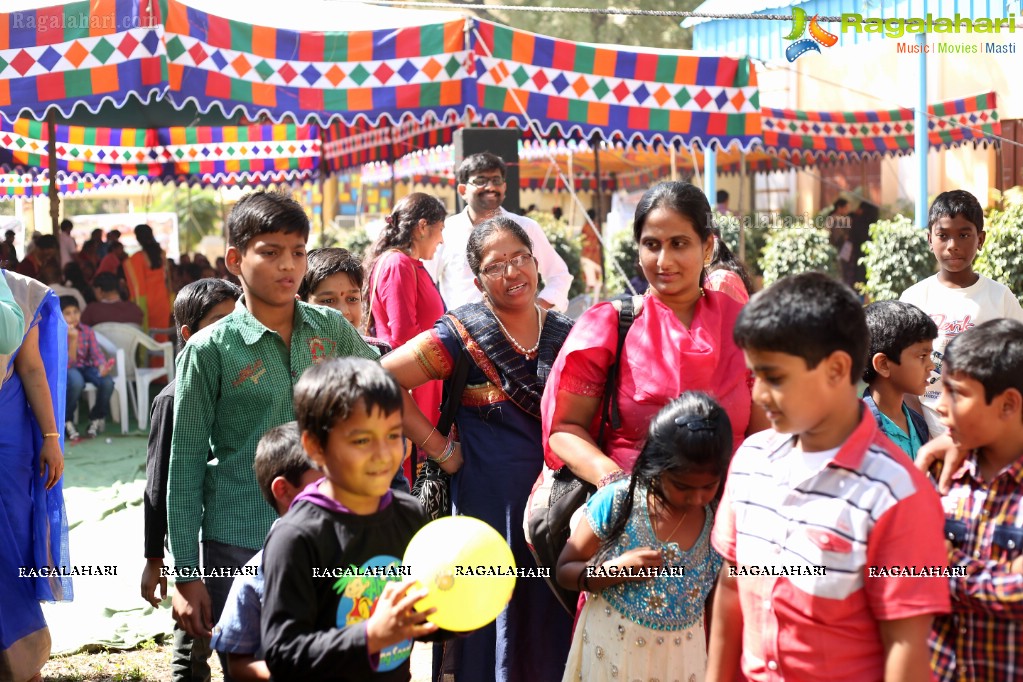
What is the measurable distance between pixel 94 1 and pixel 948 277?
532cm

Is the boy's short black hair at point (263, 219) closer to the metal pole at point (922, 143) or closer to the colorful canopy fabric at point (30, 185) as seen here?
the metal pole at point (922, 143)

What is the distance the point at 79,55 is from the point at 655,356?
17.7 ft

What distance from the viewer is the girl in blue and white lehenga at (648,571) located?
2.72 metres

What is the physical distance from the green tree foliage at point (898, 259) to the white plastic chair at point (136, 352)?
6.99 metres

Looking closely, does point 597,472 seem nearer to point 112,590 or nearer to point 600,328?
point 600,328

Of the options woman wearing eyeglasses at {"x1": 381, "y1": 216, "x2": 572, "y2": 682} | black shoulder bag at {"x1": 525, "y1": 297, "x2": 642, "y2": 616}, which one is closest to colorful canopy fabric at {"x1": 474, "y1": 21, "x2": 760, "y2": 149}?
woman wearing eyeglasses at {"x1": 381, "y1": 216, "x2": 572, "y2": 682}

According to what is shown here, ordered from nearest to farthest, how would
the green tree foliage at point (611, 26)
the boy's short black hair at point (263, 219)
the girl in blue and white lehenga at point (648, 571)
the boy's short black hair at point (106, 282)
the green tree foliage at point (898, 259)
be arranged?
1. the girl in blue and white lehenga at point (648, 571)
2. the boy's short black hair at point (263, 219)
3. the green tree foliage at point (898, 259)
4. the boy's short black hair at point (106, 282)
5. the green tree foliage at point (611, 26)

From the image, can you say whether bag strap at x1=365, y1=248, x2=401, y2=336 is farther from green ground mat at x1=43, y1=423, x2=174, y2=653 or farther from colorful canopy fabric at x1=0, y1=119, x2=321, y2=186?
colorful canopy fabric at x1=0, y1=119, x2=321, y2=186

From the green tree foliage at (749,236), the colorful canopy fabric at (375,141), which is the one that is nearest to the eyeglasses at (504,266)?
the colorful canopy fabric at (375,141)

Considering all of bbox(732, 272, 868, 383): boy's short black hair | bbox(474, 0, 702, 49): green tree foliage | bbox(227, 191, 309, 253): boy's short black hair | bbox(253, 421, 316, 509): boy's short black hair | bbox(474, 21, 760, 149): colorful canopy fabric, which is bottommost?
bbox(253, 421, 316, 509): boy's short black hair

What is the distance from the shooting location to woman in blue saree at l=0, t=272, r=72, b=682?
3.76 m

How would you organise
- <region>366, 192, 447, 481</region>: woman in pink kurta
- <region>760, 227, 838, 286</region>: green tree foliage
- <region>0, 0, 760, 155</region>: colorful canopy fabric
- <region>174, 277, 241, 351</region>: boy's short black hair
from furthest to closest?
<region>760, 227, 838, 286</region>: green tree foliage, <region>0, 0, 760, 155</region>: colorful canopy fabric, <region>366, 192, 447, 481</region>: woman in pink kurta, <region>174, 277, 241, 351</region>: boy's short black hair

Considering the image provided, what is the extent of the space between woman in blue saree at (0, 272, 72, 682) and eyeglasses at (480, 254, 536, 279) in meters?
1.66

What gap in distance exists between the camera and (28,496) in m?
3.92
